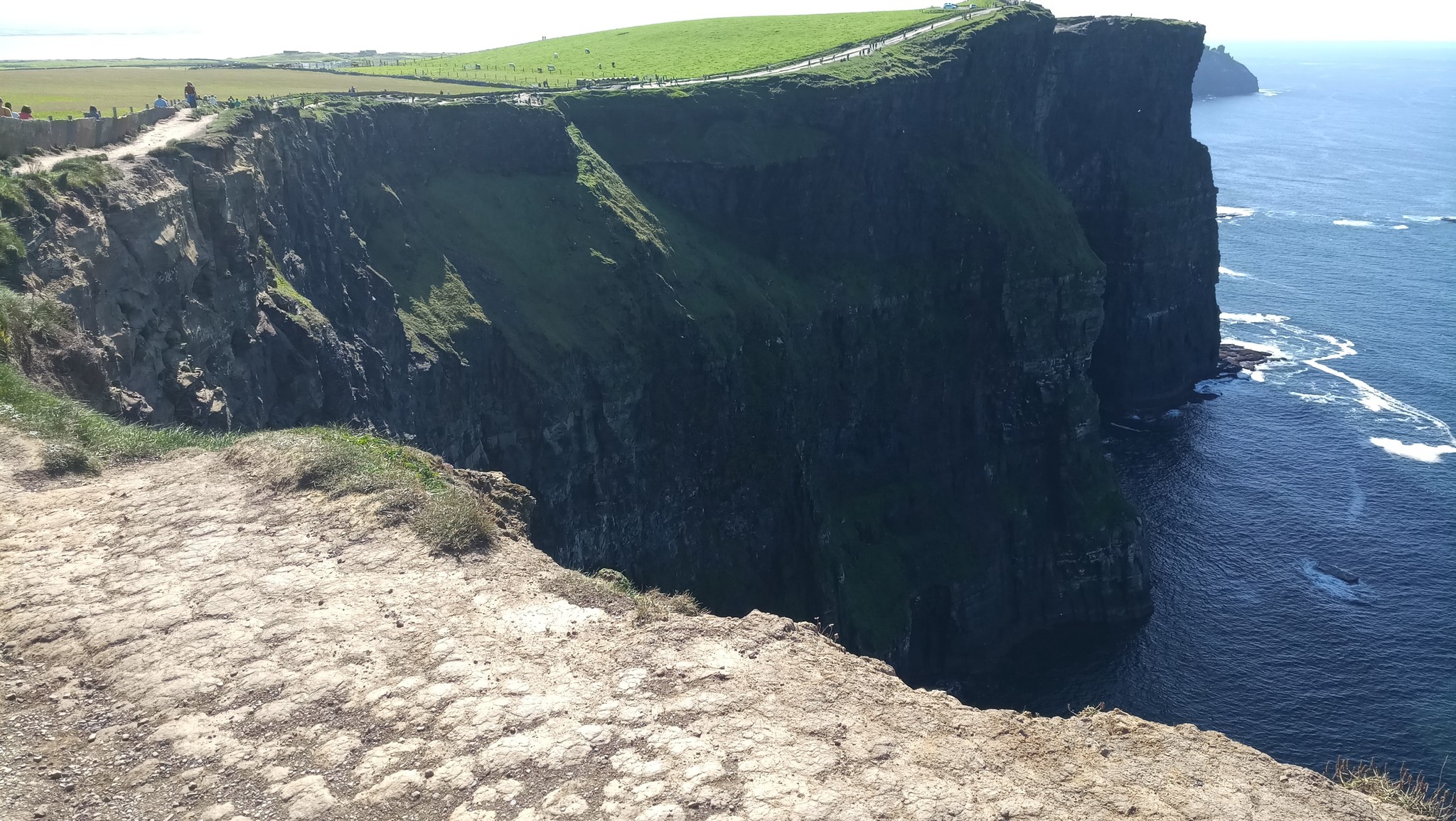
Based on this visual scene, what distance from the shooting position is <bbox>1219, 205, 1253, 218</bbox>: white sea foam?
18825cm

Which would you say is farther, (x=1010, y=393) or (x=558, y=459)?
(x=1010, y=393)

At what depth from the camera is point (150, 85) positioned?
67.5 meters

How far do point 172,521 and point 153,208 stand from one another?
71.6 ft

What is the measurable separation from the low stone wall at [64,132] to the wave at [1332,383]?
112893mm

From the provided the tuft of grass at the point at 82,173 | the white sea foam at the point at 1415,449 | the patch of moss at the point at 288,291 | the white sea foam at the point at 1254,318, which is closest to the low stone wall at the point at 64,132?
the tuft of grass at the point at 82,173

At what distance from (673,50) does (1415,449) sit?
93.9 metres

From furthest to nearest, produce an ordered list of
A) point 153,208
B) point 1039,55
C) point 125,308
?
1. point 1039,55
2. point 153,208
3. point 125,308

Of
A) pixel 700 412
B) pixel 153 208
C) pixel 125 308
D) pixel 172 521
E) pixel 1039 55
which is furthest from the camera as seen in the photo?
Result: pixel 1039 55

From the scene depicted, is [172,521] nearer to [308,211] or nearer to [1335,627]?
[308,211]

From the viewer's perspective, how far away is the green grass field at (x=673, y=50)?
10138 centimetres

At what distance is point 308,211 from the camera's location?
54.7 metres

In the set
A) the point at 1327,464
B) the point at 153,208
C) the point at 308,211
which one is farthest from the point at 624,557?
the point at 1327,464

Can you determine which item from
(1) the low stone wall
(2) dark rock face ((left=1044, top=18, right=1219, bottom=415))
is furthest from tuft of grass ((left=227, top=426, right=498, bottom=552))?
(2) dark rock face ((left=1044, top=18, right=1219, bottom=415))

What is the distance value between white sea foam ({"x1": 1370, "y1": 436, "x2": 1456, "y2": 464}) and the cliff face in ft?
116
